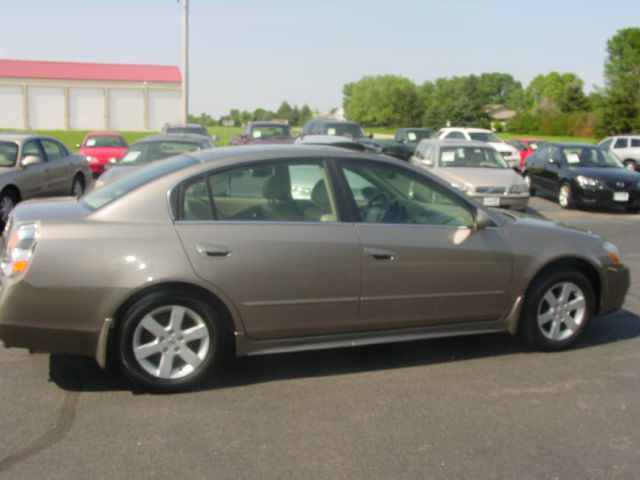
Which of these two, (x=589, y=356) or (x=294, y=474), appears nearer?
(x=294, y=474)

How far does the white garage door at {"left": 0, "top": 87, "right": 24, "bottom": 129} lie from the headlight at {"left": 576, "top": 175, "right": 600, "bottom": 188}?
63.0 m

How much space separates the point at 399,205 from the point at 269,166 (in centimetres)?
97

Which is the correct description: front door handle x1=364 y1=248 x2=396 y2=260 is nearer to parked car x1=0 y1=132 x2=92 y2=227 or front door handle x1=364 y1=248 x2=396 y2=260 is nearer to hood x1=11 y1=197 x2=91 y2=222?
hood x1=11 y1=197 x2=91 y2=222

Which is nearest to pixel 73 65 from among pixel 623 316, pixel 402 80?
pixel 623 316

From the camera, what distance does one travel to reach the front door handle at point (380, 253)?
15.6ft

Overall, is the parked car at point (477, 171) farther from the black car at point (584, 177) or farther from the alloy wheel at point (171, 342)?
the alloy wheel at point (171, 342)

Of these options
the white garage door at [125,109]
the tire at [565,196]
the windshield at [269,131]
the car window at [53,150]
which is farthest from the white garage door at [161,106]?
the tire at [565,196]

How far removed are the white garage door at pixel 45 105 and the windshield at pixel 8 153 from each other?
6027 centimetres

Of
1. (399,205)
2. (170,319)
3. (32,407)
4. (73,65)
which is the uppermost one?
(73,65)

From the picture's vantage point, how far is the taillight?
429cm

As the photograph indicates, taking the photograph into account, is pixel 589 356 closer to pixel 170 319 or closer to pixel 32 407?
pixel 170 319

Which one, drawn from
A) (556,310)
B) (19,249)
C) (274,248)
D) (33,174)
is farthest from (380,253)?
(33,174)

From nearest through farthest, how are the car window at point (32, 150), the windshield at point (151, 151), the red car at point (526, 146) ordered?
the car window at point (32, 150) < the windshield at point (151, 151) < the red car at point (526, 146)

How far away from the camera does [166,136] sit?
43.5ft
